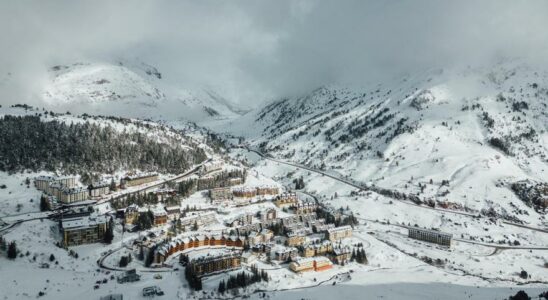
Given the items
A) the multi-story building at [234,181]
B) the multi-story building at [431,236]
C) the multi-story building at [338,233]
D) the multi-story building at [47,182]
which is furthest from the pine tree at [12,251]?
the multi-story building at [431,236]

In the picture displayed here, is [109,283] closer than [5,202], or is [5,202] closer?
[109,283]

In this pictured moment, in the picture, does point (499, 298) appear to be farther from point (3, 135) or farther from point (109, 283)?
point (3, 135)

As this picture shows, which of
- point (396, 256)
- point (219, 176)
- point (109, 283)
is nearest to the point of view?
point (109, 283)

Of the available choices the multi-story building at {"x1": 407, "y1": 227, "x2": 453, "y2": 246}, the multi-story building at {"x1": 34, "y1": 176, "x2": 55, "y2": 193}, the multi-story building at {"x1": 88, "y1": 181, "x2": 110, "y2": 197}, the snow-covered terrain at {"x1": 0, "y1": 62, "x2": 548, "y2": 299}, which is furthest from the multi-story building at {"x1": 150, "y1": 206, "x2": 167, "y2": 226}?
the multi-story building at {"x1": 407, "y1": 227, "x2": 453, "y2": 246}

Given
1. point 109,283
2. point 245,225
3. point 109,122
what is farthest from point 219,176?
point 109,283

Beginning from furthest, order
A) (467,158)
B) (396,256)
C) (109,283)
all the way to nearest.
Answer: (467,158)
(396,256)
(109,283)

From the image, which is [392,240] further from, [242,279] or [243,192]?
[242,279]

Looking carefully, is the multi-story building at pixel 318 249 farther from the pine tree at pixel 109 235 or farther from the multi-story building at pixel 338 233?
the pine tree at pixel 109 235
